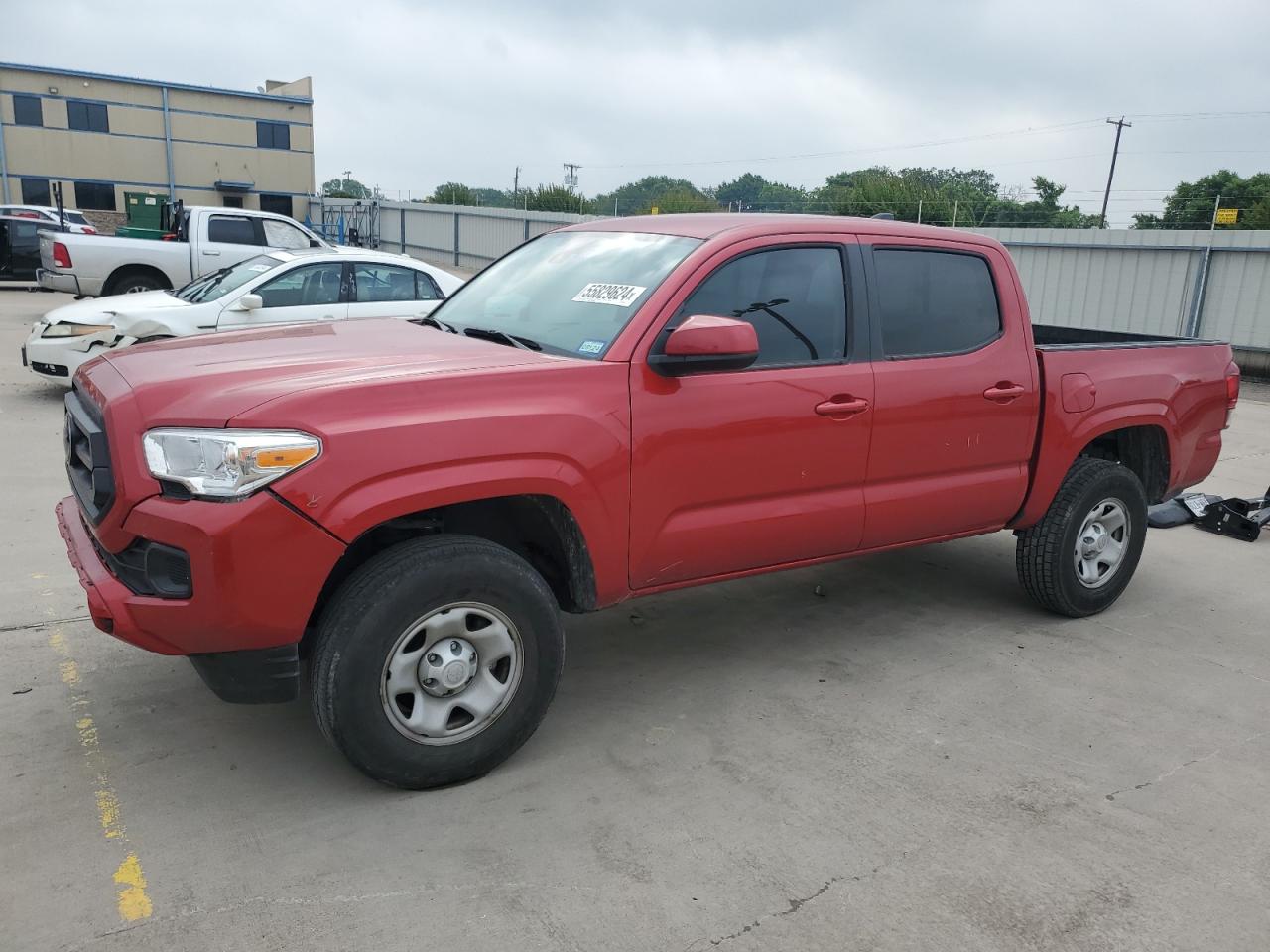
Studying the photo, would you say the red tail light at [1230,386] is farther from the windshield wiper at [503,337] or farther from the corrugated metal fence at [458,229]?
the corrugated metal fence at [458,229]

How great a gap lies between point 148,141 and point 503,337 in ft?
156

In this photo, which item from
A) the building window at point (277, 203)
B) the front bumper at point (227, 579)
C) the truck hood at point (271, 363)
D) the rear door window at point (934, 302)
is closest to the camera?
the front bumper at point (227, 579)

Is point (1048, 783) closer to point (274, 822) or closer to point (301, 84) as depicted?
point (274, 822)

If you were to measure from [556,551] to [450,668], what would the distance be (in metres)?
0.62

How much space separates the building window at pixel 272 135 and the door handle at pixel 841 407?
48.2m

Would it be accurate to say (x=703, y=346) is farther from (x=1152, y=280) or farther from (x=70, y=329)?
(x=1152, y=280)

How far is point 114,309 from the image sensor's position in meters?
9.26

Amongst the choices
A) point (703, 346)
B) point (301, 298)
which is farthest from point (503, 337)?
point (301, 298)

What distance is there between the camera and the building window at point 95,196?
43500mm

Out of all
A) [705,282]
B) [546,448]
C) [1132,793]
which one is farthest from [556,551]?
[1132,793]

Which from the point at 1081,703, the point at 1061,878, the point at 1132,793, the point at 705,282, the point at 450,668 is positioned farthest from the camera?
the point at 1081,703

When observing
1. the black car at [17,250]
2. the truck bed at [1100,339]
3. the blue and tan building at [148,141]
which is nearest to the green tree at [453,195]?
the blue and tan building at [148,141]

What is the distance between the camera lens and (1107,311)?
54.8 ft

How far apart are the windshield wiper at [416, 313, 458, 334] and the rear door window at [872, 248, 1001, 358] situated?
180 centimetres
